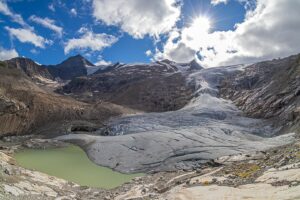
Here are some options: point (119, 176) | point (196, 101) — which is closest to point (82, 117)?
point (196, 101)

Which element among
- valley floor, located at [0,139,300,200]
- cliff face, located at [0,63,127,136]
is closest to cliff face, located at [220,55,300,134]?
valley floor, located at [0,139,300,200]

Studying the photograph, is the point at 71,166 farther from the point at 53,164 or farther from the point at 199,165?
the point at 199,165

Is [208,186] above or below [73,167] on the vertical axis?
above

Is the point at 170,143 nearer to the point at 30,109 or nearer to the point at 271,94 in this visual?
the point at 271,94

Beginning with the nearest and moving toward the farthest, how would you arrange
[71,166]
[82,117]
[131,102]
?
[71,166] → [82,117] → [131,102]

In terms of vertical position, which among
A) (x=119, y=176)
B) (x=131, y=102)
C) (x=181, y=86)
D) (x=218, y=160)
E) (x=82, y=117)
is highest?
(x=181, y=86)

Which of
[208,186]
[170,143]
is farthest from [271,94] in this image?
[208,186]
